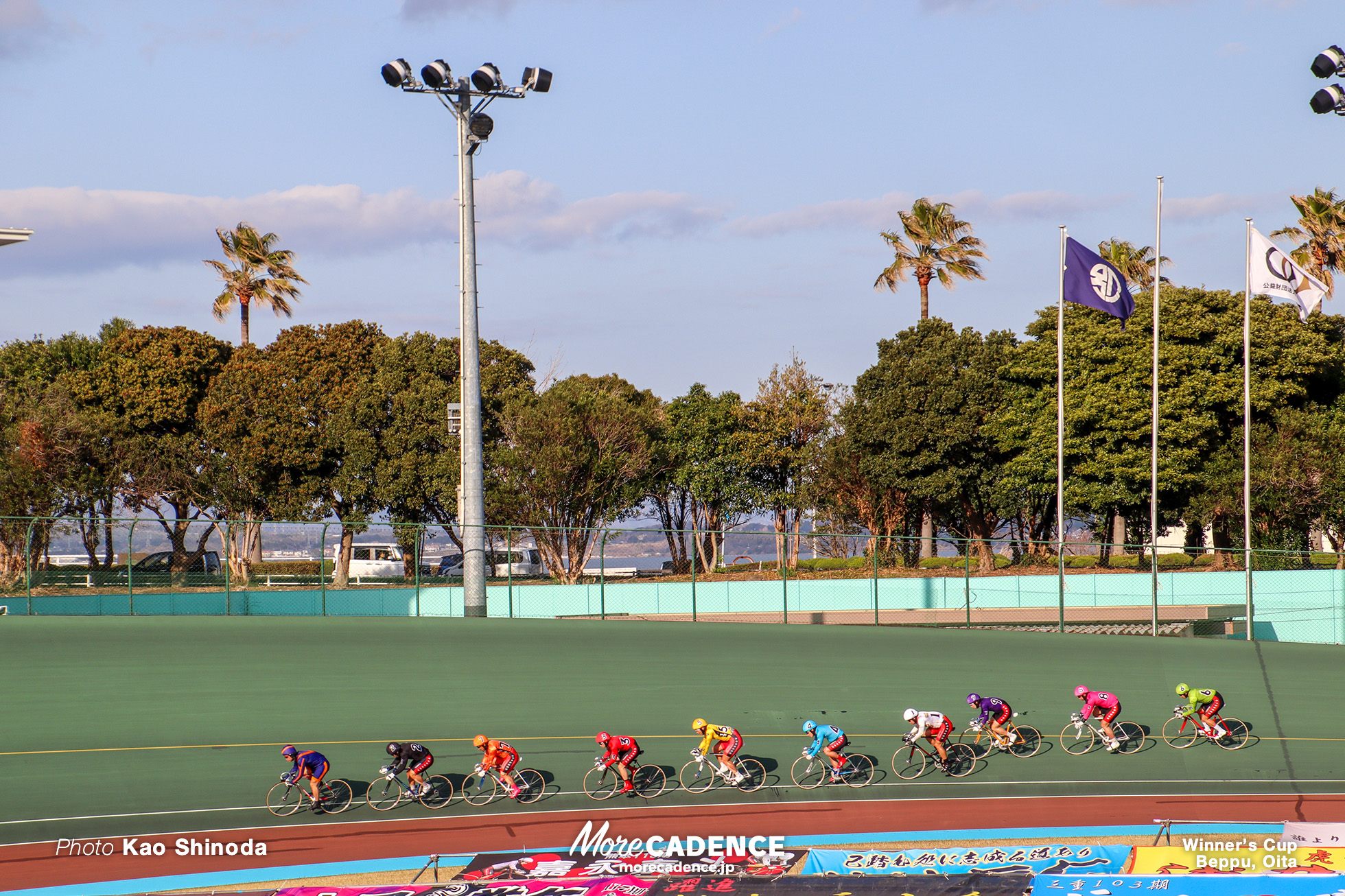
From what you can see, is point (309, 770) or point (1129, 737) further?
point (1129, 737)

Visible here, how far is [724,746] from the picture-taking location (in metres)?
13.3

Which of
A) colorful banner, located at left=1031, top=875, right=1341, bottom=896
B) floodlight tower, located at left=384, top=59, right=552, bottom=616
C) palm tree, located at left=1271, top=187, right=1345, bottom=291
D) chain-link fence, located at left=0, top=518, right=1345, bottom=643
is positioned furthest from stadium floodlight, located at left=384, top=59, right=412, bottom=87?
palm tree, located at left=1271, top=187, right=1345, bottom=291

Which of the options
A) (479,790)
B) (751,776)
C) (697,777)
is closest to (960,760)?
(751,776)

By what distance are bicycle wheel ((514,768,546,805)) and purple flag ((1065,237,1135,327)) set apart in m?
18.6

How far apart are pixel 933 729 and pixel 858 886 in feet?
18.2

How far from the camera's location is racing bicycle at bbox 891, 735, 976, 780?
46.2ft

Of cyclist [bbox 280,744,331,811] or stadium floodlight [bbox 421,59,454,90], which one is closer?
cyclist [bbox 280,744,331,811]

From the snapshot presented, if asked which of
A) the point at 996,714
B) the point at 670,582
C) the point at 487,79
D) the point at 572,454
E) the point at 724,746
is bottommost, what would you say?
the point at 724,746

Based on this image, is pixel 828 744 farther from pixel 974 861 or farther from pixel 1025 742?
pixel 974 861

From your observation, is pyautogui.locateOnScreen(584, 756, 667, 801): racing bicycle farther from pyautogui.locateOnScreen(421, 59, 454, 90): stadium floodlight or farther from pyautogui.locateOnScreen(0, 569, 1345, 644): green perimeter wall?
pyautogui.locateOnScreen(421, 59, 454, 90): stadium floodlight

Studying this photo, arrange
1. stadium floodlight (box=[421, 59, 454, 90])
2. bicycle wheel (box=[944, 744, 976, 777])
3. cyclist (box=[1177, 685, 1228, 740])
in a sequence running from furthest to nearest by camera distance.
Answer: stadium floodlight (box=[421, 59, 454, 90]), cyclist (box=[1177, 685, 1228, 740]), bicycle wheel (box=[944, 744, 976, 777])

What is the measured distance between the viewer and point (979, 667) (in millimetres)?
19141

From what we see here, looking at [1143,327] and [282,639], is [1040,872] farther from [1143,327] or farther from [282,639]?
[1143,327]

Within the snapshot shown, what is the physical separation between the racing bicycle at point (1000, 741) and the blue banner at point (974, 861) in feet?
13.9
